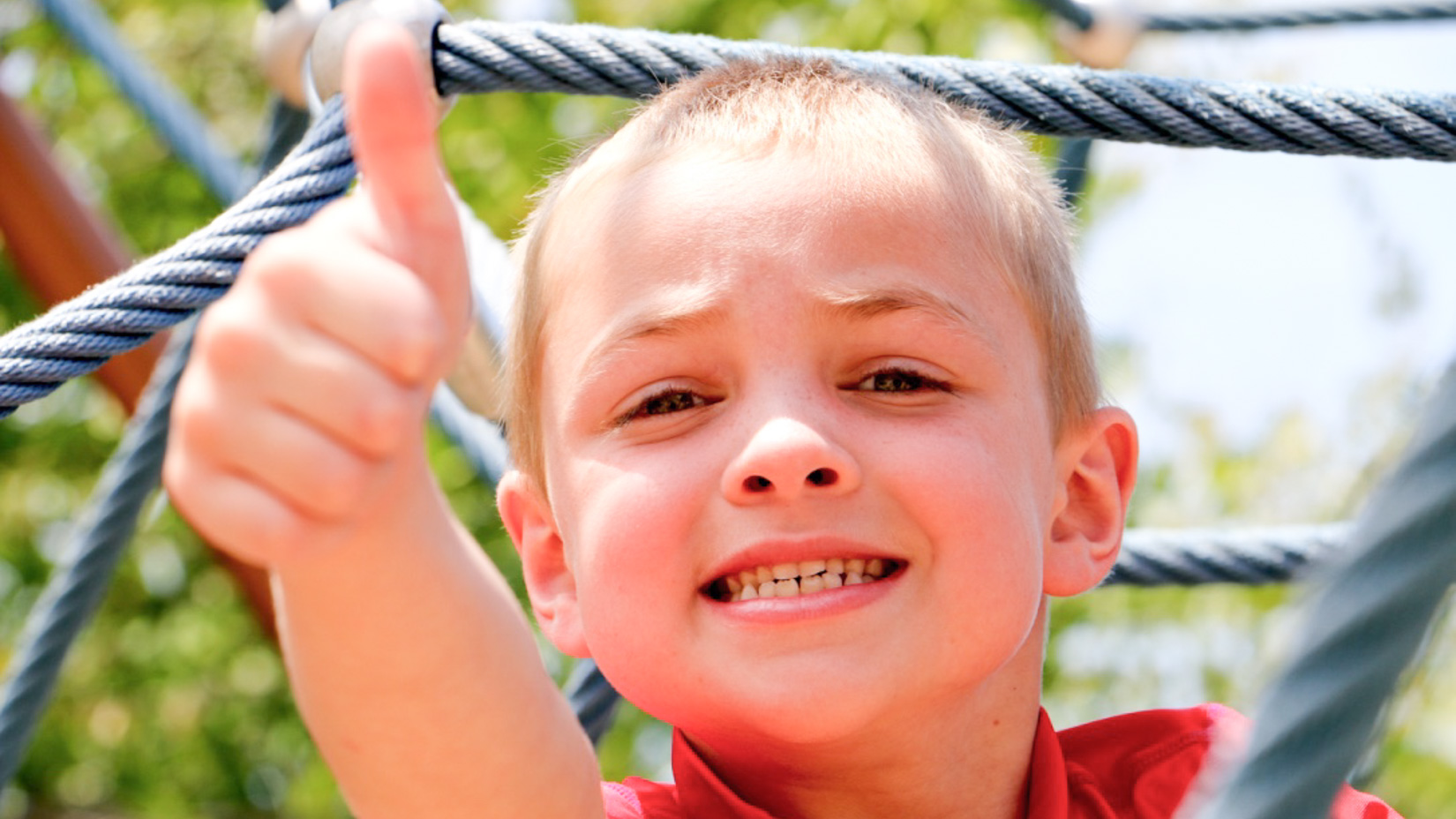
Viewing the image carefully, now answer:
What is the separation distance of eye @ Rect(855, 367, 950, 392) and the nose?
0.18 ft

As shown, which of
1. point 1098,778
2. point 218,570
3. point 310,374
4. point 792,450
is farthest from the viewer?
point 218,570

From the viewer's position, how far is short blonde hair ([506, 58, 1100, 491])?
0.71 meters

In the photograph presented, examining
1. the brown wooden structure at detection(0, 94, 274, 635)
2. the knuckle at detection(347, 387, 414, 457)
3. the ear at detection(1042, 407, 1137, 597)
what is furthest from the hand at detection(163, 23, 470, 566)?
the brown wooden structure at detection(0, 94, 274, 635)

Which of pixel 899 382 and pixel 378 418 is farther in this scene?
pixel 899 382

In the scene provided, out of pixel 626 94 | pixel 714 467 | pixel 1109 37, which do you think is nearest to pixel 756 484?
pixel 714 467

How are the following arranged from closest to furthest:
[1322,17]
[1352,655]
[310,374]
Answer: [1352,655] < [310,374] < [1322,17]

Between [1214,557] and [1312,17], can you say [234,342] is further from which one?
[1312,17]

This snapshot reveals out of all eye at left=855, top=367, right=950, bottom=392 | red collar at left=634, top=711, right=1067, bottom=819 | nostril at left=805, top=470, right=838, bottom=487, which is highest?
eye at left=855, top=367, right=950, bottom=392

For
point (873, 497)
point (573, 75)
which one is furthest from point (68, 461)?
point (873, 497)

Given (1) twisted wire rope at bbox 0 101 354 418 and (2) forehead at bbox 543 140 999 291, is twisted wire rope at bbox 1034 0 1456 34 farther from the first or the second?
(1) twisted wire rope at bbox 0 101 354 418

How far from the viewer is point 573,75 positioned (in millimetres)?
708

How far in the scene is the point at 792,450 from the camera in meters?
0.58

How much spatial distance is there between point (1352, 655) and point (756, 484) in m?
0.35

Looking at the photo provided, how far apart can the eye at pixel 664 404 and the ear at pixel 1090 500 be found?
0.68 feet
